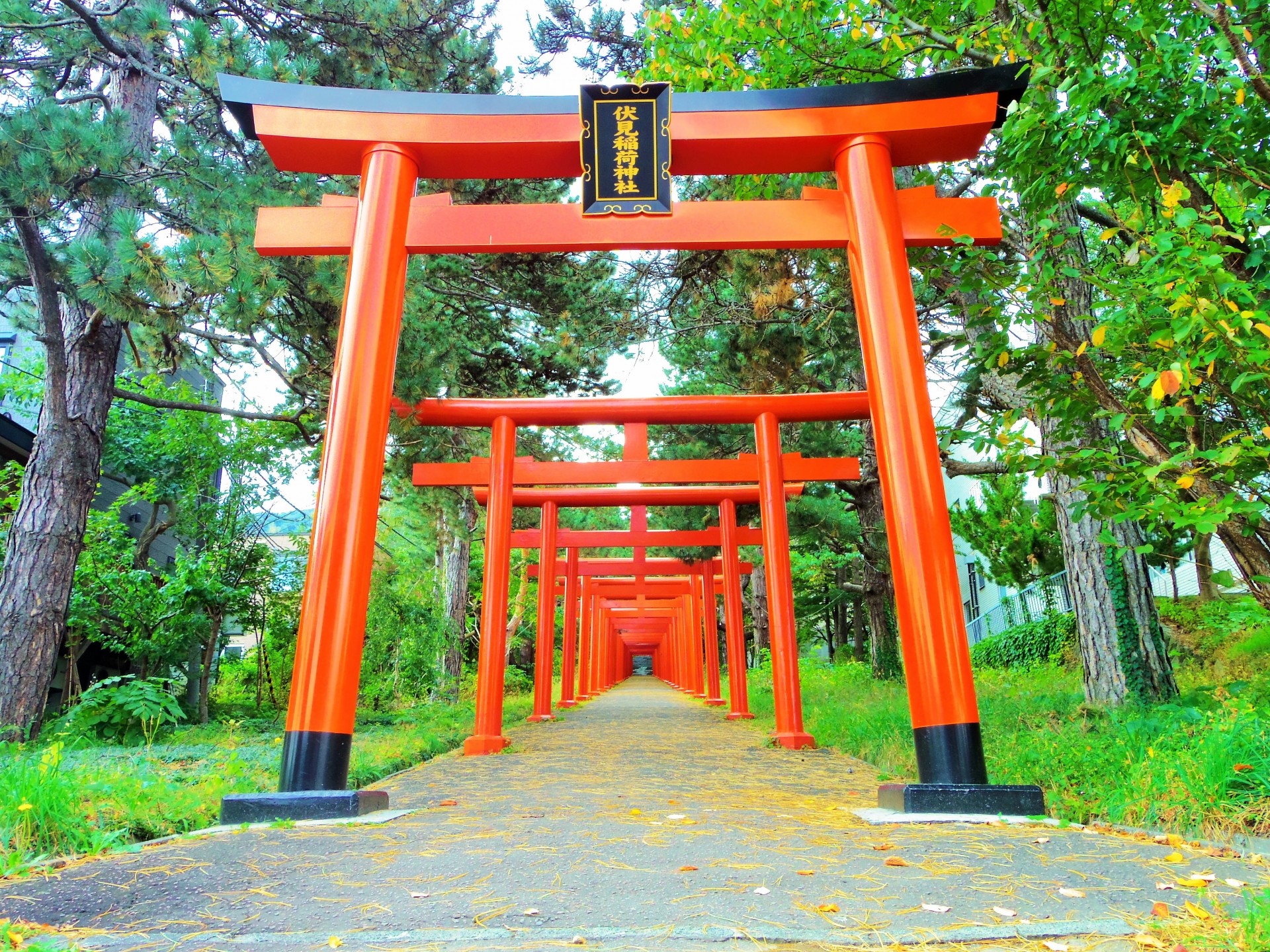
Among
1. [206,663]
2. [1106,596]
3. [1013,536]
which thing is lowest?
[206,663]

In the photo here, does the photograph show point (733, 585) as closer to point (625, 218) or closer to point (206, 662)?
point (206, 662)

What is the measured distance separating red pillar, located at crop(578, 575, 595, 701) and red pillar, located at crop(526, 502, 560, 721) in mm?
6811

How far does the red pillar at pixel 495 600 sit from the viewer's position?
6.98 meters

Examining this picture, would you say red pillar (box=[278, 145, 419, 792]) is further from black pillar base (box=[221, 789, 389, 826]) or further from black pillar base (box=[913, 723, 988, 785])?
black pillar base (box=[913, 723, 988, 785])

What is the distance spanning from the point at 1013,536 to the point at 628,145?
11.7 m

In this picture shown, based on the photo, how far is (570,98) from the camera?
4637 millimetres

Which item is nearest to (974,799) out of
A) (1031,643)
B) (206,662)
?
(206,662)

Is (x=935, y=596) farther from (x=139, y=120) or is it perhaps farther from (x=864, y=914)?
(x=139, y=120)

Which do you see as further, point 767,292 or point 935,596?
point 767,292

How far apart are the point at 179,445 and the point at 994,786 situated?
9.91 m

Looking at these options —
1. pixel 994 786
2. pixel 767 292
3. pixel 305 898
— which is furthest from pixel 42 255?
pixel 994 786

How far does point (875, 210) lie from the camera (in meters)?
4.43

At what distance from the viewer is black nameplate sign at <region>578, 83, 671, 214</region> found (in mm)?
4562

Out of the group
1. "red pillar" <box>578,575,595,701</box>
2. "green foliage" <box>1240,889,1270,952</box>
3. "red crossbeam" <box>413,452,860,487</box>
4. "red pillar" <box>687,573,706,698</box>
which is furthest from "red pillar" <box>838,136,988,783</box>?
"red pillar" <box>578,575,595,701</box>
